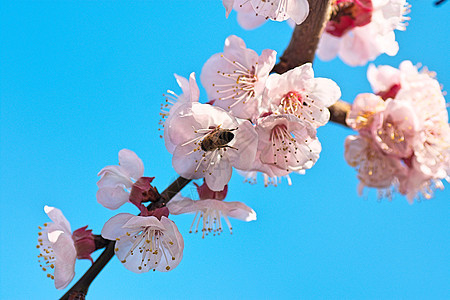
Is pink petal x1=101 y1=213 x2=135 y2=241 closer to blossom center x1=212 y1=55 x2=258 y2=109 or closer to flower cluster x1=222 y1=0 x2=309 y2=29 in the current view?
blossom center x1=212 y1=55 x2=258 y2=109

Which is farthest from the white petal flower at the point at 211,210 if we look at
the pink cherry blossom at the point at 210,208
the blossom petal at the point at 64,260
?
the blossom petal at the point at 64,260

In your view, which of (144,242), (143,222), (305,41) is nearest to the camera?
(143,222)

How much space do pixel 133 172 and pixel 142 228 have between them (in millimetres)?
238

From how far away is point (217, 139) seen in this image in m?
1.36

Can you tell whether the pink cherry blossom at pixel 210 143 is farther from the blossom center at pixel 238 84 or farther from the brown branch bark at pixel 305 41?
the brown branch bark at pixel 305 41

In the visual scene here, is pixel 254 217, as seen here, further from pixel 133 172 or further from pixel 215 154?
pixel 133 172

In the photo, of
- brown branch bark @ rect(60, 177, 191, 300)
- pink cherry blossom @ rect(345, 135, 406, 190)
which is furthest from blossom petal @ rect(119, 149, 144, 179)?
pink cherry blossom @ rect(345, 135, 406, 190)

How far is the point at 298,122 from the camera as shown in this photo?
4.39 ft

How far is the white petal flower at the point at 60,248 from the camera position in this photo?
146 cm

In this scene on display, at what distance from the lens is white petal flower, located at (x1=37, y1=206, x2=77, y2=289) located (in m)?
1.46

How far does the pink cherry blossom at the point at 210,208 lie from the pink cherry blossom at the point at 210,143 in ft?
0.32

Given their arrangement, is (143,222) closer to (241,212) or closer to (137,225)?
(137,225)

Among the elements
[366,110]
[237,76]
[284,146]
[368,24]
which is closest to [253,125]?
[284,146]

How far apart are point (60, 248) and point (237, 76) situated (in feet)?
2.72
